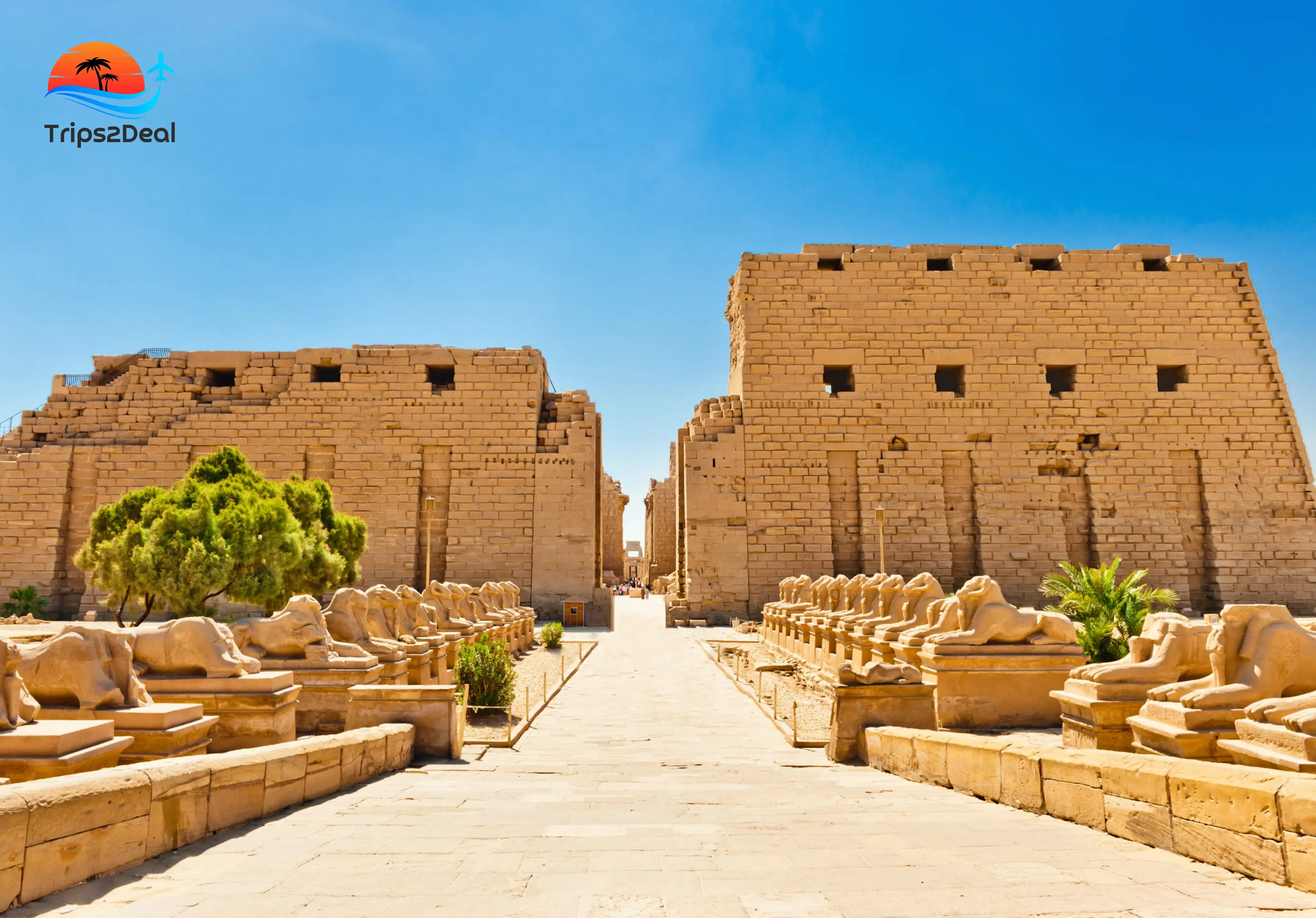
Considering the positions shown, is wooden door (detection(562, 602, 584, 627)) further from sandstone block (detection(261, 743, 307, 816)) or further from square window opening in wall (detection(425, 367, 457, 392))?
sandstone block (detection(261, 743, 307, 816))

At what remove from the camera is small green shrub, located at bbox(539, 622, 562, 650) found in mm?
15211

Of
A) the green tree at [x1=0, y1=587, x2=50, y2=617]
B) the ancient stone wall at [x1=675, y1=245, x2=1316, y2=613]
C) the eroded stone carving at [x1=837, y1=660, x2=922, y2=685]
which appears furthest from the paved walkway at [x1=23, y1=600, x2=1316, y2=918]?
the green tree at [x1=0, y1=587, x2=50, y2=617]

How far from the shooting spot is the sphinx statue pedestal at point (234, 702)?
5465 mm

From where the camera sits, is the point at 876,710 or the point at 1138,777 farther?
the point at 876,710

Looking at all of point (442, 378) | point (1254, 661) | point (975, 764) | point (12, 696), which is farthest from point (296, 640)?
point (442, 378)

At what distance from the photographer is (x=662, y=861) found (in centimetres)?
321

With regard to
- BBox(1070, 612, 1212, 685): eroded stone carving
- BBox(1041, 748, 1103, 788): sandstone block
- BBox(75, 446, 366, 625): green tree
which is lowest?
BBox(1041, 748, 1103, 788): sandstone block

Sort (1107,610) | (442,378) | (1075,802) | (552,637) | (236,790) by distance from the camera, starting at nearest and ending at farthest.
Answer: (236,790) < (1075,802) < (1107,610) < (552,637) < (442,378)

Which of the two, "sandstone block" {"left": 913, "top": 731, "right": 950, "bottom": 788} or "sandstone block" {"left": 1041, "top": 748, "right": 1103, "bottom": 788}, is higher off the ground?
"sandstone block" {"left": 1041, "top": 748, "right": 1103, "bottom": 788}

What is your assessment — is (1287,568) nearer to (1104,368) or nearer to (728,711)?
(1104,368)

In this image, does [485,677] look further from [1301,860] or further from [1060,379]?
[1060,379]

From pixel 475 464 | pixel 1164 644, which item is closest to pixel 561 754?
pixel 1164 644

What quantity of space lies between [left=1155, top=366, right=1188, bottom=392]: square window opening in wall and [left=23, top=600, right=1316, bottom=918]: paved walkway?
21767mm

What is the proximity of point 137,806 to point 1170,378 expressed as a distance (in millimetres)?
26266
